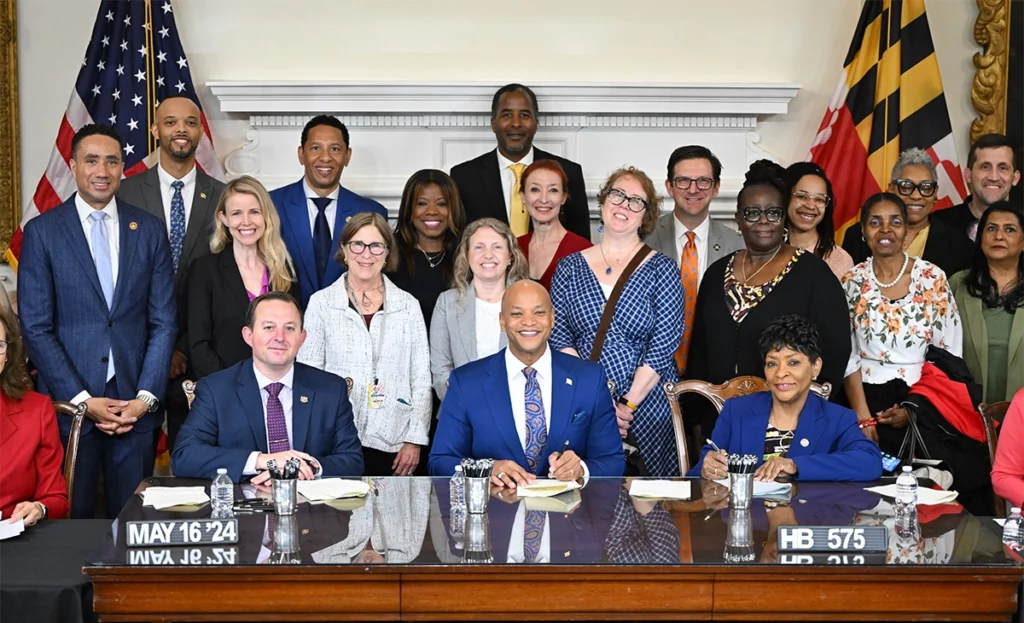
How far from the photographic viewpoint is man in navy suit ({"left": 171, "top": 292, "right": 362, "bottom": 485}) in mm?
3752

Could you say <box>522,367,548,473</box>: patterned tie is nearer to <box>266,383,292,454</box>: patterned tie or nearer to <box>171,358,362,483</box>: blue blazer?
<box>171,358,362,483</box>: blue blazer

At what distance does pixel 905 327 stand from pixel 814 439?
3.37ft

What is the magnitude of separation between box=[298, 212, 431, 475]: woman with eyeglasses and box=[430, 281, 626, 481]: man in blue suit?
59 cm

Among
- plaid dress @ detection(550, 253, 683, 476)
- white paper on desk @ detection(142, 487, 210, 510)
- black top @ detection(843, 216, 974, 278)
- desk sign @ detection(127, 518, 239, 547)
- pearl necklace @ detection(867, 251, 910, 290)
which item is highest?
black top @ detection(843, 216, 974, 278)

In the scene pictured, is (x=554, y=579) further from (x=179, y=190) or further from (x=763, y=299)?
(x=179, y=190)

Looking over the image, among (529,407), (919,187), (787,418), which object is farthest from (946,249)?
(529,407)

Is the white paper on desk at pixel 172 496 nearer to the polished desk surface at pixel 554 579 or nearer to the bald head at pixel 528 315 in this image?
the polished desk surface at pixel 554 579

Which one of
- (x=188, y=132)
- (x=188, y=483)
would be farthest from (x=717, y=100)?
(x=188, y=483)

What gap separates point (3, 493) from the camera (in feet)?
11.8

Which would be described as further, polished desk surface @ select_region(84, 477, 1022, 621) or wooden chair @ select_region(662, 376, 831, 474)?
wooden chair @ select_region(662, 376, 831, 474)

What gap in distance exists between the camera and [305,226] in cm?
512

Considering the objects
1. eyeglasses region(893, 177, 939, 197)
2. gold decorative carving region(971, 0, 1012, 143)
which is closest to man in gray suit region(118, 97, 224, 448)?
eyeglasses region(893, 177, 939, 197)

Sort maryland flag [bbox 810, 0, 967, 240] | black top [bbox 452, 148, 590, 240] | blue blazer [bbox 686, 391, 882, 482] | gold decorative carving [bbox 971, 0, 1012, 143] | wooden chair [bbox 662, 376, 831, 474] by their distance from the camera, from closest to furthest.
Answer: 1. blue blazer [bbox 686, 391, 882, 482]
2. wooden chair [bbox 662, 376, 831, 474]
3. black top [bbox 452, 148, 590, 240]
4. maryland flag [bbox 810, 0, 967, 240]
5. gold decorative carving [bbox 971, 0, 1012, 143]

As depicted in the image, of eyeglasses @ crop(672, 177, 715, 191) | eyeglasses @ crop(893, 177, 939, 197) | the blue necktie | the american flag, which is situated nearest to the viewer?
the blue necktie
